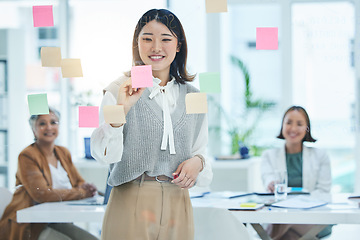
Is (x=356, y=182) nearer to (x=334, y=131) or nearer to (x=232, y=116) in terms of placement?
(x=334, y=131)

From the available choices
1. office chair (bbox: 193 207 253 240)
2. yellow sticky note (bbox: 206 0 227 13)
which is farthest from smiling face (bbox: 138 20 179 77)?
office chair (bbox: 193 207 253 240)

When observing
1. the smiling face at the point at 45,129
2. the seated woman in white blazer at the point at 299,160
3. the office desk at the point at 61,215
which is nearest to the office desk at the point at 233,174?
the seated woman in white blazer at the point at 299,160

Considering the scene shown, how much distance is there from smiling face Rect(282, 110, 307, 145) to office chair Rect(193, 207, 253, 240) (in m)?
1.27

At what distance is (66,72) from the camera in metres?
1.43

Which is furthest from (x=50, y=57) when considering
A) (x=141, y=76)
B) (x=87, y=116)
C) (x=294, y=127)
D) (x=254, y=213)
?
(x=294, y=127)

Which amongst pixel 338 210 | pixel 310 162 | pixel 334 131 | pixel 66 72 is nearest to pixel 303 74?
pixel 334 131

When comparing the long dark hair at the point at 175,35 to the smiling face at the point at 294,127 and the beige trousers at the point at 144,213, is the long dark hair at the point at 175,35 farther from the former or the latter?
the smiling face at the point at 294,127

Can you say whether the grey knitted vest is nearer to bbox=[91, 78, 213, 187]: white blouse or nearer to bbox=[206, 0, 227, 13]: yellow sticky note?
bbox=[91, 78, 213, 187]: white blouse

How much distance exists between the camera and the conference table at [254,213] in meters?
1.92

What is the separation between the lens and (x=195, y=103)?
1.33 meters

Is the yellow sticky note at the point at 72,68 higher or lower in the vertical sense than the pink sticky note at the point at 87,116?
higher

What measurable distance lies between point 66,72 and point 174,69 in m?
0.32

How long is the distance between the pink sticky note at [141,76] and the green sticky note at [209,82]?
0.16 meters

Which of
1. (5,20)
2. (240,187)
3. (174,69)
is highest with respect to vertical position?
(5,20)
